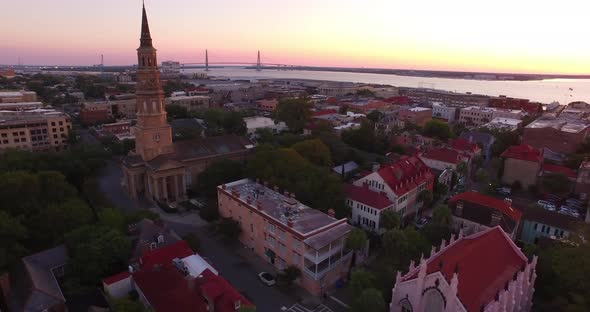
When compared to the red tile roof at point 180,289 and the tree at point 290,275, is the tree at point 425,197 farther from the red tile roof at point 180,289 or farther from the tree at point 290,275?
the red tile roof at point 180,289

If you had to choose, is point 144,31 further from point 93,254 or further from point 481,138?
point 481,138

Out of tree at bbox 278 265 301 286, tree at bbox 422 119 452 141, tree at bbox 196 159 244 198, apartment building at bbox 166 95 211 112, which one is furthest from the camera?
apartment building at bbox 166 95 211 112

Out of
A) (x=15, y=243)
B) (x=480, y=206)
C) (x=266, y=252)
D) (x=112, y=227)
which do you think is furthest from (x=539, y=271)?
(x=15, y=243)

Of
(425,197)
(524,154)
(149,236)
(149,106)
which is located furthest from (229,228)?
(524,154)

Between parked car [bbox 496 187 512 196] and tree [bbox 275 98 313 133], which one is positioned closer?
parked car [bbox 496 187 512 196]

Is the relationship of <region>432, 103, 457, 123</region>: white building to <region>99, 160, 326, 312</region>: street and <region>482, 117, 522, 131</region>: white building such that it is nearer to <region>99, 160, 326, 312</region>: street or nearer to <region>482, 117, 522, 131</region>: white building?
<region>482, 117, 522, 131</region>: white building

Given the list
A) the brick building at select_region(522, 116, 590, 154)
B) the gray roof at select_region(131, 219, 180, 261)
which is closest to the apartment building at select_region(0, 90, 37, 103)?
the gray roof at select_region(131, 219, 180, 261)

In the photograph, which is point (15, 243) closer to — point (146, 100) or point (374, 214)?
point (146, 100)
